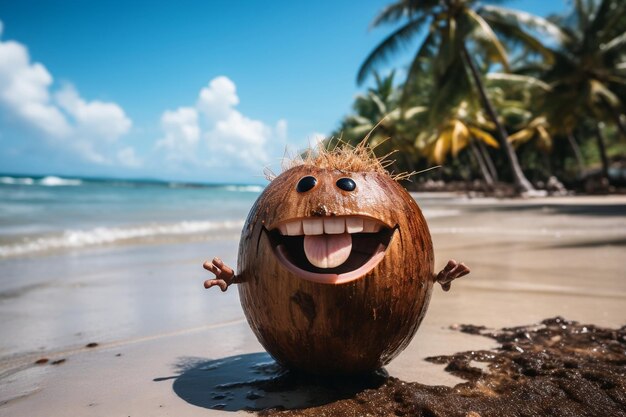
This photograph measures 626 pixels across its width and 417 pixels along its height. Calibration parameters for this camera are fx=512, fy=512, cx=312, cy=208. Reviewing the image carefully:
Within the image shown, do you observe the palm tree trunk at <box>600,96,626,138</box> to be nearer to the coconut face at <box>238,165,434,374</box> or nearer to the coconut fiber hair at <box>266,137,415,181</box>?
the coconut fiber hair at <box>266,137,415,181</box>

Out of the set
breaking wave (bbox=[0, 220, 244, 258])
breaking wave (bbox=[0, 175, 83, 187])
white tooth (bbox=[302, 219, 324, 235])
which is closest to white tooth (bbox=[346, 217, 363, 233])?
white tooth (bbox=[302, 219, 324, 235])

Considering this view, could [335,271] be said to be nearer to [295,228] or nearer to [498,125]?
[295,228]

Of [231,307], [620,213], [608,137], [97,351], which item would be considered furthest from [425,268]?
[608,137]

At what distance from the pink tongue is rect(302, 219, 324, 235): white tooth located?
0.06m

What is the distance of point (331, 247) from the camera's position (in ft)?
8.74

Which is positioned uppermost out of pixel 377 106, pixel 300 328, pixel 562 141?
pixel 377 106

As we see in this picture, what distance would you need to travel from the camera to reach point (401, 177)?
3.25 m

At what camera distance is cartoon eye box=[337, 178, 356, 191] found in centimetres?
272

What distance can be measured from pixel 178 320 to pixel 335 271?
284 centimetres

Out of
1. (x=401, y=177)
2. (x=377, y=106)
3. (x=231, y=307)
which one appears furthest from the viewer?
(x=377, y=106)

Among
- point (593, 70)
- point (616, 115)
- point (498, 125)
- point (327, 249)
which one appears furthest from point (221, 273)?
point (616, 115)

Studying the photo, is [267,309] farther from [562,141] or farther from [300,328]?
[562,141]

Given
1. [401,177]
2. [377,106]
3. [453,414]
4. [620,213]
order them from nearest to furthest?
[453,414] → [401,177] → [620,213] → [377,106]

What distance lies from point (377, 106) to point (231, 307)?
43334 millimetres
